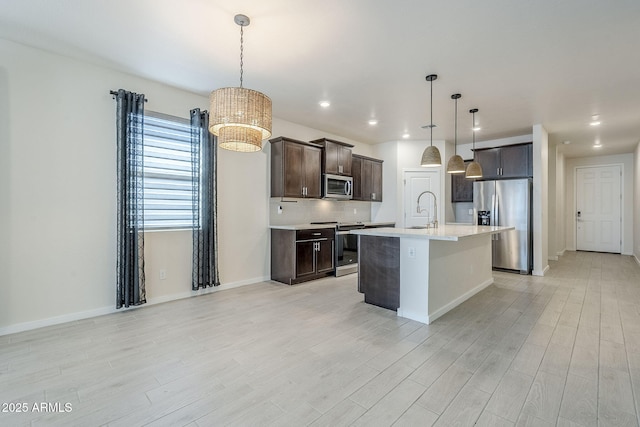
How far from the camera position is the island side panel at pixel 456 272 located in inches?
128

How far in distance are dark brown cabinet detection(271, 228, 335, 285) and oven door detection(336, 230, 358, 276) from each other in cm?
16

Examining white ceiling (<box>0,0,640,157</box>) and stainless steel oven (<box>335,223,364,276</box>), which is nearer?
white ceiling (<box>0,0,640,157</box>)

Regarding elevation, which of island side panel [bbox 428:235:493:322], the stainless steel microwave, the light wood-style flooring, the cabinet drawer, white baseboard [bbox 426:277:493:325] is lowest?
the light wood-style flooring

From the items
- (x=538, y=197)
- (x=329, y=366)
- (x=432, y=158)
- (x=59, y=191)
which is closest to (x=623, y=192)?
(x=538, y=197)

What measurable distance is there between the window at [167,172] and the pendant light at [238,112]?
167 cm

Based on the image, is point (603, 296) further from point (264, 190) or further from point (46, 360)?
point (46, 360)

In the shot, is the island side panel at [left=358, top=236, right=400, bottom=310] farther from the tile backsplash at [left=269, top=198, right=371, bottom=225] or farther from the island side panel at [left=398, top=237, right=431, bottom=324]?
the tile backsplash at [left=269, top=198, right=371, bottom=225]

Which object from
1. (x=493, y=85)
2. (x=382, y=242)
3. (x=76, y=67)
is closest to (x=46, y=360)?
(x=76, y=67)

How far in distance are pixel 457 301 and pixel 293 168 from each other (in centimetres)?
308

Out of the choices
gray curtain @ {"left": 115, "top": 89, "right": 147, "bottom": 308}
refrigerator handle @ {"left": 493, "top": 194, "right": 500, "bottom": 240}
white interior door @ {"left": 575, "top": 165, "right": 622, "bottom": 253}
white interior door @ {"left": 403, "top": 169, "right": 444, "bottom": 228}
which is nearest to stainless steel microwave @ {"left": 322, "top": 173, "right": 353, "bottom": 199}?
white interior door @ {"left": 403, "top": 169, "right": 444, "bottom": 228}

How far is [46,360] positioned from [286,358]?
1.87m

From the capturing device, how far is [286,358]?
2369 mm

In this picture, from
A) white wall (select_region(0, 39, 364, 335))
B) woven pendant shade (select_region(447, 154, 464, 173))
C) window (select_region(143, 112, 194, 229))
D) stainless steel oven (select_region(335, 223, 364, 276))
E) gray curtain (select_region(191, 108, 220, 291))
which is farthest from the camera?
stainless steel oven (select_region(335, 223, 364, 276))

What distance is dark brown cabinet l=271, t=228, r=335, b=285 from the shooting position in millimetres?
4641
